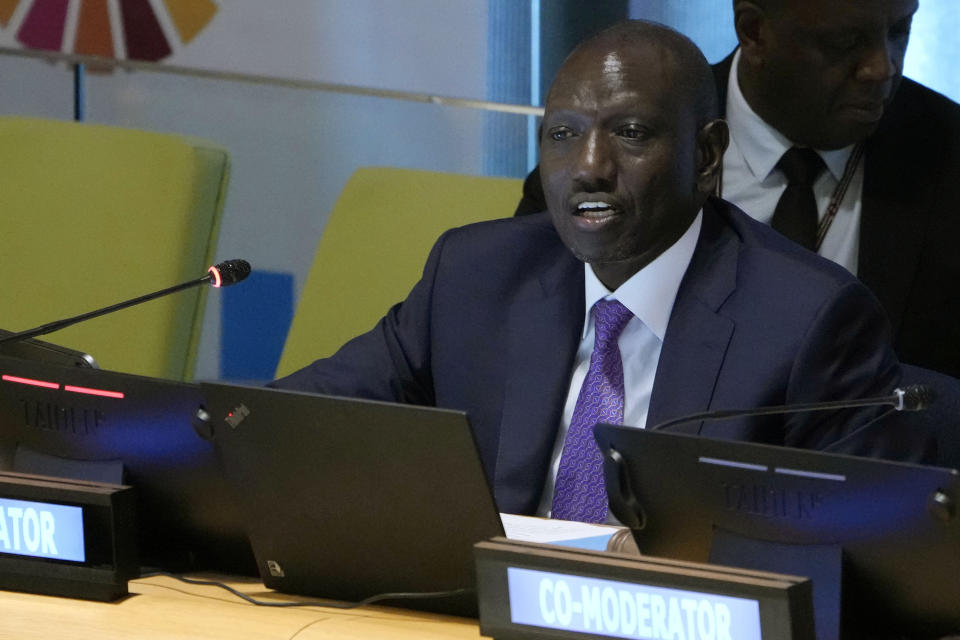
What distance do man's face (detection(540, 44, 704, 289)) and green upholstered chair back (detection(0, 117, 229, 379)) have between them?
103 centimetres

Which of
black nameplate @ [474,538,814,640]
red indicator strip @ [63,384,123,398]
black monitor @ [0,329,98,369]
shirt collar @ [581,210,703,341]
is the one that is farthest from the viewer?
Result: shirt collar @ [581,210,703,341]

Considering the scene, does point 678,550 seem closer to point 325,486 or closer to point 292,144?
point 325,486

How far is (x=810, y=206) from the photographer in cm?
252

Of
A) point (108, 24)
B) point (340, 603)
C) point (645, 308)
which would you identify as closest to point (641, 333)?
point (645, 308)

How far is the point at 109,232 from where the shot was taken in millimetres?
2818

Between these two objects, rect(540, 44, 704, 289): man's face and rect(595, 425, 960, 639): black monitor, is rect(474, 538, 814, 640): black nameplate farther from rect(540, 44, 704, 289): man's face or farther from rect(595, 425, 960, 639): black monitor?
rect(540, 44, 704, 289): man's face

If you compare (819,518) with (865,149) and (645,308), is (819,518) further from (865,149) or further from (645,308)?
(865,149)

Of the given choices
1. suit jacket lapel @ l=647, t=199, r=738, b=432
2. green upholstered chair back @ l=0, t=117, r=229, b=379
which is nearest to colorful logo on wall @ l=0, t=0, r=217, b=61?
green upholstered chair back @ l=0, t=117, r=229, b=379

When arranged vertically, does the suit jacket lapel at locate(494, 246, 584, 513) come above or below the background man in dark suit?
below

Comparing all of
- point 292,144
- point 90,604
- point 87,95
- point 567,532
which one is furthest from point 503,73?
point 90,604

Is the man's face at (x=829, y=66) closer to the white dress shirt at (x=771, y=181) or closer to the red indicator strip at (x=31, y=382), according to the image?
the white dress shirt at (x=771, y=181)

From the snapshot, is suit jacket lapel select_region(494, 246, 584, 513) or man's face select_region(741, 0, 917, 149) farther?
man's face select_region(741, 0, 917, 149)

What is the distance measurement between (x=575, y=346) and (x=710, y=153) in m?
0.32

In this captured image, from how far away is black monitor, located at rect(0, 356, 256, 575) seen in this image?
4.85ft
